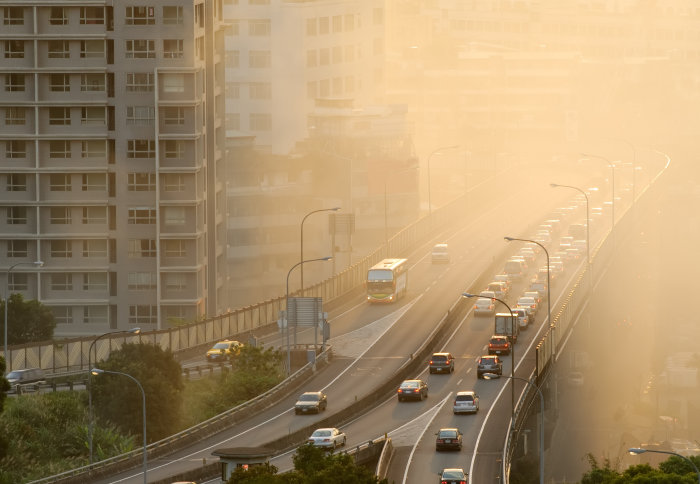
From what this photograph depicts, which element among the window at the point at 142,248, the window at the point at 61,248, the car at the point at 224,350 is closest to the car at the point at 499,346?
the car at the point at 224,350

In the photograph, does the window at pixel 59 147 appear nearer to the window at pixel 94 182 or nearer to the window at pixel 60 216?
the window at pixel 94 182

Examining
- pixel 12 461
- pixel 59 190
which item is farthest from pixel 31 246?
pixel 12 461

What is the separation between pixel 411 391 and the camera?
104m

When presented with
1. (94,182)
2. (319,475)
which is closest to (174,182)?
(94,182)

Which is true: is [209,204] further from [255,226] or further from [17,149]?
[255,226]

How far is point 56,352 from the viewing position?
10988cm

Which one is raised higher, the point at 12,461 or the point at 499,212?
the point at 499,212

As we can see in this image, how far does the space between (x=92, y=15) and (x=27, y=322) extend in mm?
26818

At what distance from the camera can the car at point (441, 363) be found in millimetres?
112688

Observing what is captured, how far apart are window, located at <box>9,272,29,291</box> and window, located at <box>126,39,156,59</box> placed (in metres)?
20.5

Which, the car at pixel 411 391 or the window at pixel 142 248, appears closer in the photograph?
the car at pixel 411 391

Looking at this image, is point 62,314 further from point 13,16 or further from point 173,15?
point 173,15

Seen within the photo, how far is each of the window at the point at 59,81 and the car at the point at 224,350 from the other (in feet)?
103

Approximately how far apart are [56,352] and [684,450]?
6712 centimetres
